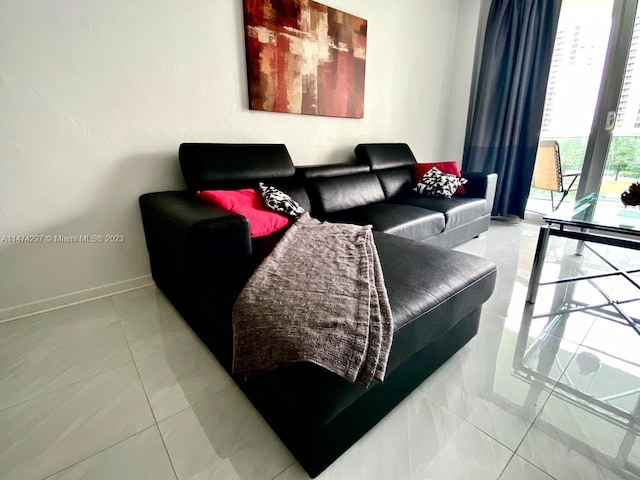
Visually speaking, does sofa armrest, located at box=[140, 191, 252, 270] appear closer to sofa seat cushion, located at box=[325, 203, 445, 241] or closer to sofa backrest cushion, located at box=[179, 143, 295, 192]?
sofa backrest cushion, located at box=[179, 143, 295, 192]

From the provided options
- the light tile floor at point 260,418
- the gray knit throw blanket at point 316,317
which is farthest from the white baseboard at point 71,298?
the gray knit throw blanket at point 316,317

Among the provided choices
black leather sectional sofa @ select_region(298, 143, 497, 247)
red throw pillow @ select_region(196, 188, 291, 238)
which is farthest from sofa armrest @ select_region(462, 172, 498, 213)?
red throw pillow @ select_region(196, 188, 291, 238)

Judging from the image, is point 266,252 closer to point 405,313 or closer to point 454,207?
point 405,313

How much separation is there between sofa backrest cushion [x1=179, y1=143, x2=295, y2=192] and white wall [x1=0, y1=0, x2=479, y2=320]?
7.9 inches

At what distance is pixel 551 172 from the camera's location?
11.0 feet

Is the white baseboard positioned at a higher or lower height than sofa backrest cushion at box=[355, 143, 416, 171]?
lower

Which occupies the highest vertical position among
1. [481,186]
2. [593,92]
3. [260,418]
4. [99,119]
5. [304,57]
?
[304,57]

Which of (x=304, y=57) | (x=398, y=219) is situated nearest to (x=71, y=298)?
(x=398, y=219)

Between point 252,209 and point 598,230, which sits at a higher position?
point 252,209

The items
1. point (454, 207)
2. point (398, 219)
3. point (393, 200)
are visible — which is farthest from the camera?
point (393, 200)

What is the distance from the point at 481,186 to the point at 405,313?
7.80ft

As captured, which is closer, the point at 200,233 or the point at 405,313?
the point at 405,313

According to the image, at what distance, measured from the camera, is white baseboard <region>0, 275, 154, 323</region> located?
1669 millimetres

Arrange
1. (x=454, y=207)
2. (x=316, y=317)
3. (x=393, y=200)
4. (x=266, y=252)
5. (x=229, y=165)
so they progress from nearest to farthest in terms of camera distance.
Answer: (x=316, y=317) < (x=266, y=252) < (x=229, y=165) < (x=454, y=207) < (x=393, y=200)
